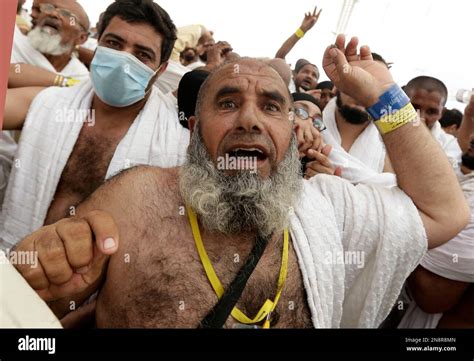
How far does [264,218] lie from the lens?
2.90 feet

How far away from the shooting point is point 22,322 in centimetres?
55

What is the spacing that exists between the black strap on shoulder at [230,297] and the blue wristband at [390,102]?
47 centimetres

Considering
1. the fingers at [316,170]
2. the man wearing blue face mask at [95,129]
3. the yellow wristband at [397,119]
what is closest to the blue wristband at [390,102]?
the yellow wristband at [397,119]

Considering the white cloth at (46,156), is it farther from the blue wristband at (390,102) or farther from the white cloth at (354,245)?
the blue wristband at (390,102)

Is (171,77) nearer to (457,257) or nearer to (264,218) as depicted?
(264,218)

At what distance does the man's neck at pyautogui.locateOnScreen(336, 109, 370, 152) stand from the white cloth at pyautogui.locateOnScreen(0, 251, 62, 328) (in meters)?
1.27

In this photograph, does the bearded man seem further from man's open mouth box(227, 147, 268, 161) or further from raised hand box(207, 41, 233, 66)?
man's open mouth box(227, 147, 268, 161)

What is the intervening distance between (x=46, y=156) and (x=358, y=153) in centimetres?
111

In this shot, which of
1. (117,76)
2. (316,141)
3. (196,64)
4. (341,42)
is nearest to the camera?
(341,42)

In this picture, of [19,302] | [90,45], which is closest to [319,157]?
[19,302]

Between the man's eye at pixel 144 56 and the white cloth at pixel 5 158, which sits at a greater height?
the man's eye at pixel 144 56

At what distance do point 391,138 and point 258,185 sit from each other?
365 mm

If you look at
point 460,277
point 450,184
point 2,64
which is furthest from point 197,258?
point 460,277

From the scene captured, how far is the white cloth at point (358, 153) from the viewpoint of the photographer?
4.11ft
